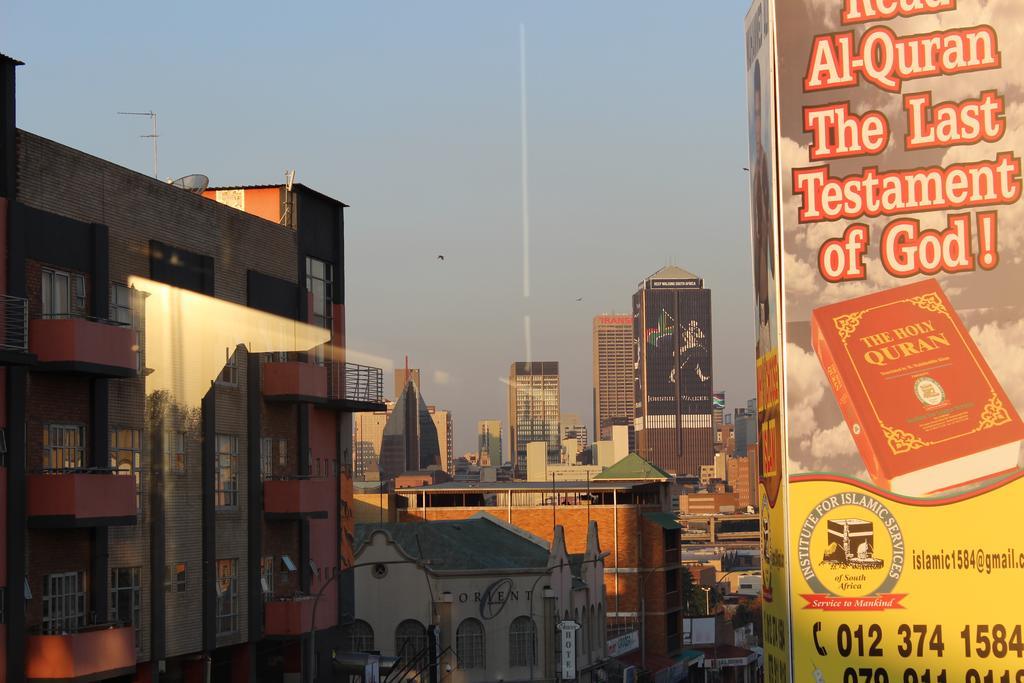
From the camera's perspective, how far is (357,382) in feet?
196

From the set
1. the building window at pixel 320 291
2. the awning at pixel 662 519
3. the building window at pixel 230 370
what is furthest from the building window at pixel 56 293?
the awning at pixel 662 519

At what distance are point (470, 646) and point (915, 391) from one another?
36.3m

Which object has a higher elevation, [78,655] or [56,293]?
[56,293]

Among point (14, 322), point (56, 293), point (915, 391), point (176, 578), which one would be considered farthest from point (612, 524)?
point (14, 322)

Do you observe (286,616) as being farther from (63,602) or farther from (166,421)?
(63,602)

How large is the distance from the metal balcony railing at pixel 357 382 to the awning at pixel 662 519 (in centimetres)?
7039

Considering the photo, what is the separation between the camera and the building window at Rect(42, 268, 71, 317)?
4153cm

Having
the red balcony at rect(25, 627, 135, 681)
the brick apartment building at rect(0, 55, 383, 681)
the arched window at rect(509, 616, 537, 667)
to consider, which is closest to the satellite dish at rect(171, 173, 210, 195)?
the brick apartment building at rect(0, 55, 383, 681)

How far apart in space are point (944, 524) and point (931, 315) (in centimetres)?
629

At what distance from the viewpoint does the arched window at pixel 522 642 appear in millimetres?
79188

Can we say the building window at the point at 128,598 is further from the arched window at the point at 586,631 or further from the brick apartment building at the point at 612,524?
the brick apartment building at the point at 612,524

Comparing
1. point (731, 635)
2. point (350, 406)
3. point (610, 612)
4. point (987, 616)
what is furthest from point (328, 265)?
point (731, 635)

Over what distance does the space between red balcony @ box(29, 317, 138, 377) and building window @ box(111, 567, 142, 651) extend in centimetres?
610

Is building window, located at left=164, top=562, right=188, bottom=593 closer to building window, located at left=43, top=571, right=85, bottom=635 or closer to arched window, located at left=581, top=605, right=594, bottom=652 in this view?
building window, located at left=43, top=571, right=85, bottom=635
